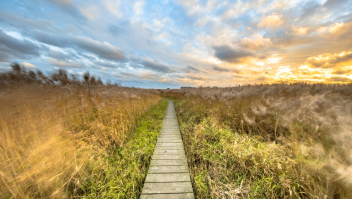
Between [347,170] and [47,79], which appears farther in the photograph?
[47,79]

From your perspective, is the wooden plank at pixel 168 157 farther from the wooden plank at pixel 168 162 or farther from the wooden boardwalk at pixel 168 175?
the wooden plank at pixel 168 162

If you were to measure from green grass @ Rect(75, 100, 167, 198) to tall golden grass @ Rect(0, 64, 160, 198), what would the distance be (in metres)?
0.20

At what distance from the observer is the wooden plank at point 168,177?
2637 millimetres

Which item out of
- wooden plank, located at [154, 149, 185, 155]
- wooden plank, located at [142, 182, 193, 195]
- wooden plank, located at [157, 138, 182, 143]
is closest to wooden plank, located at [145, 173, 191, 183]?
wooden plank, located at [142, 182, 193, 195]

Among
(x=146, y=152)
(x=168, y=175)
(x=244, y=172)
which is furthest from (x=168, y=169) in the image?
(x=244, y=172)

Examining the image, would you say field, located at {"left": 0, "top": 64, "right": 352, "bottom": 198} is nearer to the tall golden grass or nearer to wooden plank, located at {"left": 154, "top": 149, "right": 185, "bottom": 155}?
the tall golden grass

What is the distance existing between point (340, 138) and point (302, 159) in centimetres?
78

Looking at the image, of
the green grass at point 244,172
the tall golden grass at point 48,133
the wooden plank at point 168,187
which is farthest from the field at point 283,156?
the tall golden grass at point 48,133

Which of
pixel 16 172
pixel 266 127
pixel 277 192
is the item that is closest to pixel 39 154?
pixel 16 172

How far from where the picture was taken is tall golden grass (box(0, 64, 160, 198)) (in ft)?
6.56

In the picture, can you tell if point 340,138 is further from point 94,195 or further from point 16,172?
point 16,172

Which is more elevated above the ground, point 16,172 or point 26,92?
point 26,92

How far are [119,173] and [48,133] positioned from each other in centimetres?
177

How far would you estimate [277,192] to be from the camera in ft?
7.36
